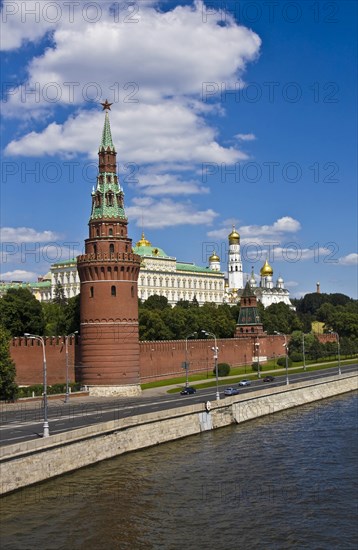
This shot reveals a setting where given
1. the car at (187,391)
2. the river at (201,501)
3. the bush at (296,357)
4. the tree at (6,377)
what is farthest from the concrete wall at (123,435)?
the bush at (296,357)

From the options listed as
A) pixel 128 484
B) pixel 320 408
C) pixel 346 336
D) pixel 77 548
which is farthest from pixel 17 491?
pixel 346 336

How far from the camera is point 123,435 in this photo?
144 ft

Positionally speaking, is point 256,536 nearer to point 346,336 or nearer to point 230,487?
point 230,487

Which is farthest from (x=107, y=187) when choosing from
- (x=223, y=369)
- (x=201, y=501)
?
(x=201, y=501)

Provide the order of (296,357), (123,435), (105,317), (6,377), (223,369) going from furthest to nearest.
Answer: (296,357) → (223,369) → (105,317) → (6,377) → (123,435)

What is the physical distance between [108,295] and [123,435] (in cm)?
2516

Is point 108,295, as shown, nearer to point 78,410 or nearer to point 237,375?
point 78,410

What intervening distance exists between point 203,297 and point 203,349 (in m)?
91.6

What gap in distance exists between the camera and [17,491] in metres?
34.0

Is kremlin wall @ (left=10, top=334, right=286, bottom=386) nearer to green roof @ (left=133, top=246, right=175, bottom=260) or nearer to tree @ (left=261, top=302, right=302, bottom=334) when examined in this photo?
tree @ (left=261, top=302, right=302, bottom=334)

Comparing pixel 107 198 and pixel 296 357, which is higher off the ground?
pixel 107 198

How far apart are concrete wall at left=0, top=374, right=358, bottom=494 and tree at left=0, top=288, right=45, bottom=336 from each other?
33.2 metres

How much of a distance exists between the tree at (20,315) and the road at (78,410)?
21.7 metres

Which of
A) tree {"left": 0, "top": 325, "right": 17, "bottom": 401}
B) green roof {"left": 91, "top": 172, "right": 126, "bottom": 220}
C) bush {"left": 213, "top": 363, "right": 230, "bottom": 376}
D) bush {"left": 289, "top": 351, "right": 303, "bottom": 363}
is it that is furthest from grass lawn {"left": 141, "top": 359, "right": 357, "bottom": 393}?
green roof {"left": 91, "top": 172, "right": 126, "bottom": 220}
